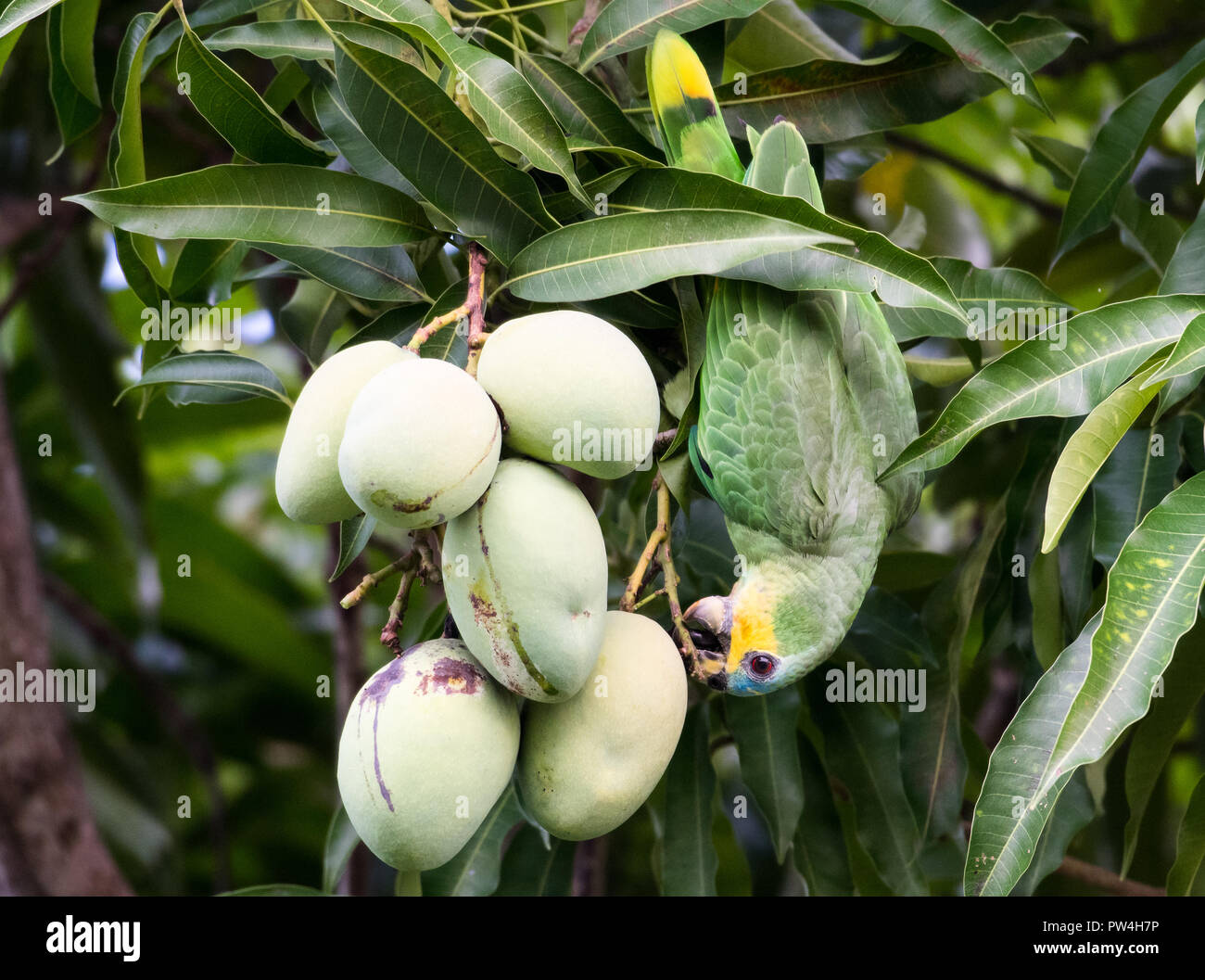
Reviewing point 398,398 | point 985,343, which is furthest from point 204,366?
point 985,343

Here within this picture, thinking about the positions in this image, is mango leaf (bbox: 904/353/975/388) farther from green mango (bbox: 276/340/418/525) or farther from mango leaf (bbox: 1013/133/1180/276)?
green mango (bbox: 276/340/418/525)

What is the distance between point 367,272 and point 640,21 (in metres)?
0.43

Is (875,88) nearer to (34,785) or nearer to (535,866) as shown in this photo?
(535,866)

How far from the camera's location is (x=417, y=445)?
0.77m

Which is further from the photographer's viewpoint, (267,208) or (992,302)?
(992,302)

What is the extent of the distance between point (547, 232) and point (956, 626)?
2.59 ft

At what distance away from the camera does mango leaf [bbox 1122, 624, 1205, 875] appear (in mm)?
1312

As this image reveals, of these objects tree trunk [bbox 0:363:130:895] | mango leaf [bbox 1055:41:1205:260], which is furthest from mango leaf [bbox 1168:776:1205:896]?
tree trunk [bbox 0:363:130:895]

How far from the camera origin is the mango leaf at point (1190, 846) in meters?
1.24

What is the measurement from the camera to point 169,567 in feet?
8.78

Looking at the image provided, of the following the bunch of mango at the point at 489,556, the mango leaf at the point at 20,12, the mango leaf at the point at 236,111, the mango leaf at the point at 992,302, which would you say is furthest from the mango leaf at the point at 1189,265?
the mango leaf at the point at 20,12

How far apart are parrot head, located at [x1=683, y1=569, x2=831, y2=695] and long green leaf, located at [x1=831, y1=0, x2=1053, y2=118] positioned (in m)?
0.63

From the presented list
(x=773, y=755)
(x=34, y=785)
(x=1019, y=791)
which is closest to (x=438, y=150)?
(x=1019, y=791)

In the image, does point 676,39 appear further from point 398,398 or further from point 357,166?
point 398,398
